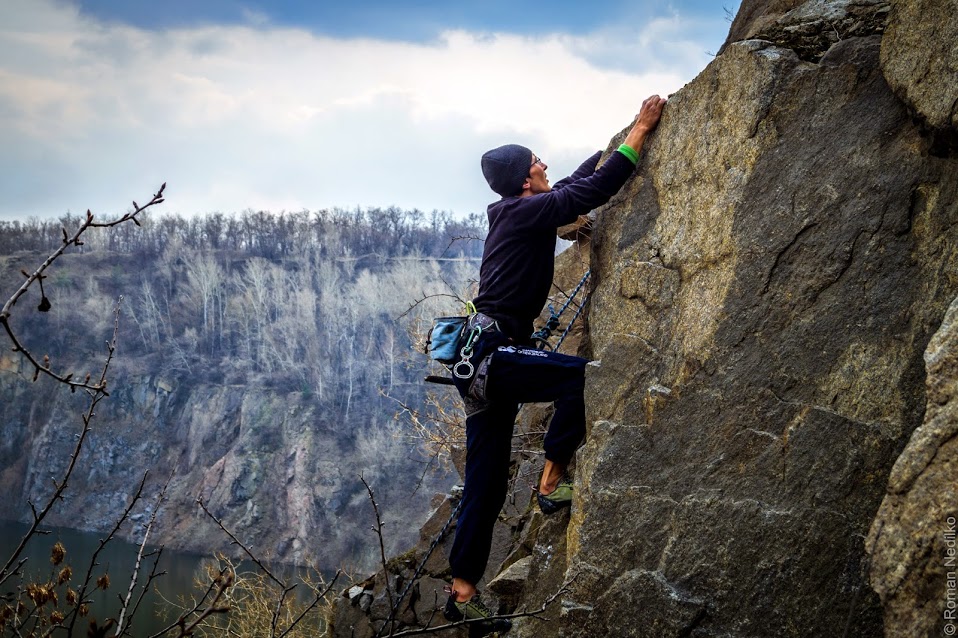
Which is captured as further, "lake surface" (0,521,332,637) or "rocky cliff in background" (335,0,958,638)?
"lake surface" (0,521,332,637)

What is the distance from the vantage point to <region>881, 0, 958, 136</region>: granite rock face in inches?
128

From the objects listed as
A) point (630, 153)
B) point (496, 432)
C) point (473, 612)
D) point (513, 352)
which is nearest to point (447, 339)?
point (513, 352)

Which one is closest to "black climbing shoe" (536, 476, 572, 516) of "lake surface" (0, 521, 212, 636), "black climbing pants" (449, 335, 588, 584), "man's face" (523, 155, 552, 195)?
"black climbing pants" (449, 335, 588, 584)

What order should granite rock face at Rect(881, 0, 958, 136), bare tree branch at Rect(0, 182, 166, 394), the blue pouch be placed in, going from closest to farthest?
bare tree branch at Rect(0, 182, 166, 394) < granite rock face at Rect(881, 0, 958, 136) < the blue pouch

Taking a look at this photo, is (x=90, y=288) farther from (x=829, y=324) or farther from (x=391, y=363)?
(x=829, y=324)

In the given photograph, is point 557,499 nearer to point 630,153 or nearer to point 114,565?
point 630,153

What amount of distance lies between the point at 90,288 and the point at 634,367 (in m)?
63.3

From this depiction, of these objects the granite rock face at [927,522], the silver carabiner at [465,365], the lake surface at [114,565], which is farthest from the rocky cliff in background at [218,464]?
the granite rock face at [927,522]

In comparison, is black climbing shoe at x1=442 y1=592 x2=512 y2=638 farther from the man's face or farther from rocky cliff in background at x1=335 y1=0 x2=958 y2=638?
the man's face

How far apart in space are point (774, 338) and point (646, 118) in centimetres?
139

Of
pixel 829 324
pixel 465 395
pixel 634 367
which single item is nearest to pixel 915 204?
pixel 829 324

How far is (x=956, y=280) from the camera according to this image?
10.9 ft

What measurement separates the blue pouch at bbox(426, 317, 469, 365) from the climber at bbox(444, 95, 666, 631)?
9 cm

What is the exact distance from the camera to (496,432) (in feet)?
14.5
